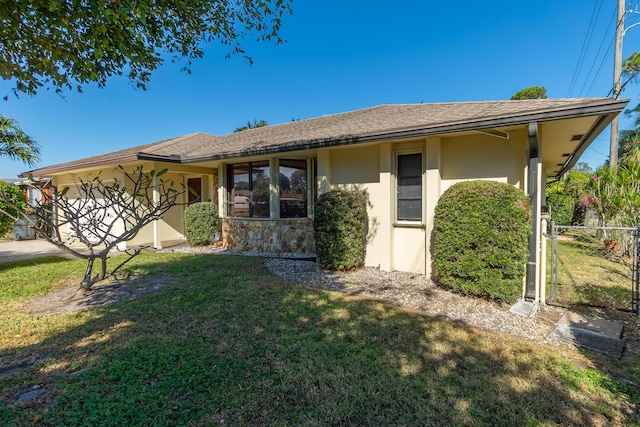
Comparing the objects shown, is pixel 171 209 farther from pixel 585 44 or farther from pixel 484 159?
pixel 585 44

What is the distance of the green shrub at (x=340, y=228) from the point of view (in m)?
6.79

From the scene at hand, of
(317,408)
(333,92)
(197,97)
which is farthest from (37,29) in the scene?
Answer: (333,92)

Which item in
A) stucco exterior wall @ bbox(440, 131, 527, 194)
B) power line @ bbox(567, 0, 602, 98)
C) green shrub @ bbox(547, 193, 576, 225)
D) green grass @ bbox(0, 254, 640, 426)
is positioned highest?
power line @ bbox(567, 0, 602, 98)

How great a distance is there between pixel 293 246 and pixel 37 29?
7.14 m

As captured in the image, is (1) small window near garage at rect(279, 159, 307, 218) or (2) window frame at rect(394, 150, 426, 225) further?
(1) small window near garage at rect(279, 159, 307, 218)

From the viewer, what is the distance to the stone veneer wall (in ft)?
31.1

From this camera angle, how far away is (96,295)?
5.44 meters

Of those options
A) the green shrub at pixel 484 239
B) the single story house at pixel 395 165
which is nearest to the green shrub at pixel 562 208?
the single story house at pixel 395 165

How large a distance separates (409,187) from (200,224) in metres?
7.63

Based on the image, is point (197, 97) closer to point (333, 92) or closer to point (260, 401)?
point (333, 92)

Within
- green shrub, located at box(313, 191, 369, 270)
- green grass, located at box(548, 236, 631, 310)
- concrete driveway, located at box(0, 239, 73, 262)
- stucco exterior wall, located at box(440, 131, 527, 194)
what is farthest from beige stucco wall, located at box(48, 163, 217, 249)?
green grass, located at box(548, 236, 631, 310)

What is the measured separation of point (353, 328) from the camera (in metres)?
3.96

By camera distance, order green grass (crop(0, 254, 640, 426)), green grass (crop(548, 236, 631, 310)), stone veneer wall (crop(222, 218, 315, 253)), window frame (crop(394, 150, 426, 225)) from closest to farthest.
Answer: green grass (crop(0, 254, 640, 426)), green grass (crop(548, 236, 631, 310)), window frame (crop(394, 150, 426, 225)), stone veneer wall (crop(222, 218, 315, 253))

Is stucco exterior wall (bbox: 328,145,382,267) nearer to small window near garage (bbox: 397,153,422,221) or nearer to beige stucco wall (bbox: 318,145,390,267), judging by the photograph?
beige stucco wall (bbox: 318,145,390,267)
